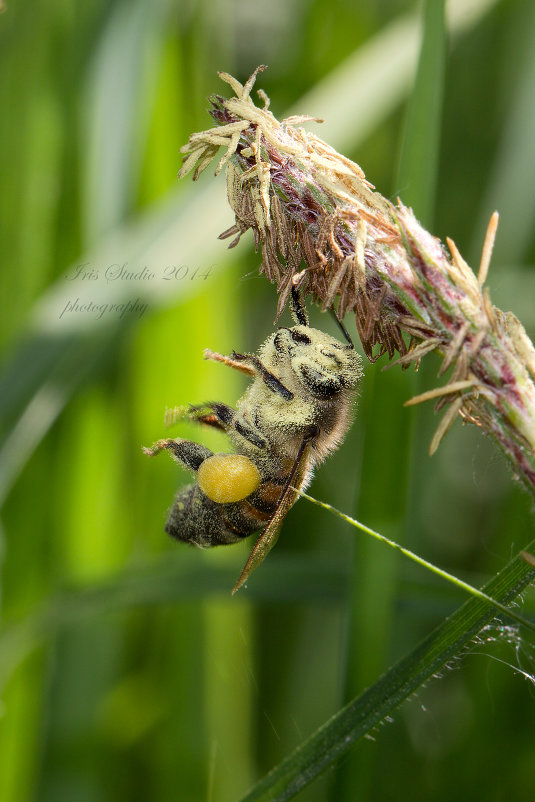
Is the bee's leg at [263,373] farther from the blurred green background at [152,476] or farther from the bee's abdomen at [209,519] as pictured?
the blurred green background at [152,476]

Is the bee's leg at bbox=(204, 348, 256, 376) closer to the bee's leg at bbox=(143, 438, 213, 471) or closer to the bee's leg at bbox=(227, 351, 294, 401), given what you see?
the bee's leg at bbox=(227, 351, 294, 401)

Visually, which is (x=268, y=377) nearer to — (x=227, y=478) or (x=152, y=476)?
(x=227, y=478)

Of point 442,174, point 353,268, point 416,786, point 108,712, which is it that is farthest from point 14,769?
point 442,174

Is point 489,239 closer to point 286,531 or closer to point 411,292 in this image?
point 411,292

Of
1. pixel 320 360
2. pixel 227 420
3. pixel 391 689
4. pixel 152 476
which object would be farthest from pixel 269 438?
pixel 152 476

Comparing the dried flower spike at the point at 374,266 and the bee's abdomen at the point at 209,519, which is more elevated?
the dried flower spike at the point at 374,266

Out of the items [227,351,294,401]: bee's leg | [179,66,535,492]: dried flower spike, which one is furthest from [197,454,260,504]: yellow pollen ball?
[179,66,535,492]: dried flower spike

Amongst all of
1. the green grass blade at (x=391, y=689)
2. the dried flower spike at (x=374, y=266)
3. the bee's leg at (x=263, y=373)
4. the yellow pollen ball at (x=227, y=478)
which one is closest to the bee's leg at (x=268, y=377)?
the bee's leg at (x=263, y=373)
